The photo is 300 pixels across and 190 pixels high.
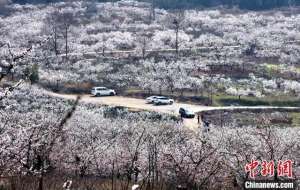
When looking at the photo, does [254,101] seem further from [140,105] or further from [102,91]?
[102,91]

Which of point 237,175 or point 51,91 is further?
point 51,91

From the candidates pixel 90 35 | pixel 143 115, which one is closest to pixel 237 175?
pixel 143 115

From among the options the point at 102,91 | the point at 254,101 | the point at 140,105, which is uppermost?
the point at 102,91

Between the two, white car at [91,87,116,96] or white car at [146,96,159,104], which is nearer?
white car at [146,96,159,104]

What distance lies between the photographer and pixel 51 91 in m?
46.4

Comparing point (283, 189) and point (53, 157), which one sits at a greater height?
point (283, 189)

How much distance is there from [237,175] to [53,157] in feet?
30.1

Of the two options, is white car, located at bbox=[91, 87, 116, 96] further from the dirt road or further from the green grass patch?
the green grass patch

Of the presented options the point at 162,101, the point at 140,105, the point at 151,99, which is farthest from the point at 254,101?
the point at 140,105

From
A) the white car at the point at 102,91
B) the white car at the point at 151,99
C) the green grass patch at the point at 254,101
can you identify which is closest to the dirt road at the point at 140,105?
the white car at the point at 151,99

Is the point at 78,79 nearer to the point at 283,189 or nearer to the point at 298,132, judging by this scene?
the point at 298,132

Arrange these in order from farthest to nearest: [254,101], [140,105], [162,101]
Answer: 1. [254,101]
2. [162,101]
3. [140,105]

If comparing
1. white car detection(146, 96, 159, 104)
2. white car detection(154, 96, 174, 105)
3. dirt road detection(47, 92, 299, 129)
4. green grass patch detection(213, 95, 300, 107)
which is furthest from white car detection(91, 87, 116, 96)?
green grass patch detection(213, 95, 300, 107)

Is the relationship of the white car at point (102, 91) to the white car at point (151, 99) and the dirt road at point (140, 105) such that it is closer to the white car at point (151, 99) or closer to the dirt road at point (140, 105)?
the dirt road at point (140, 105)
